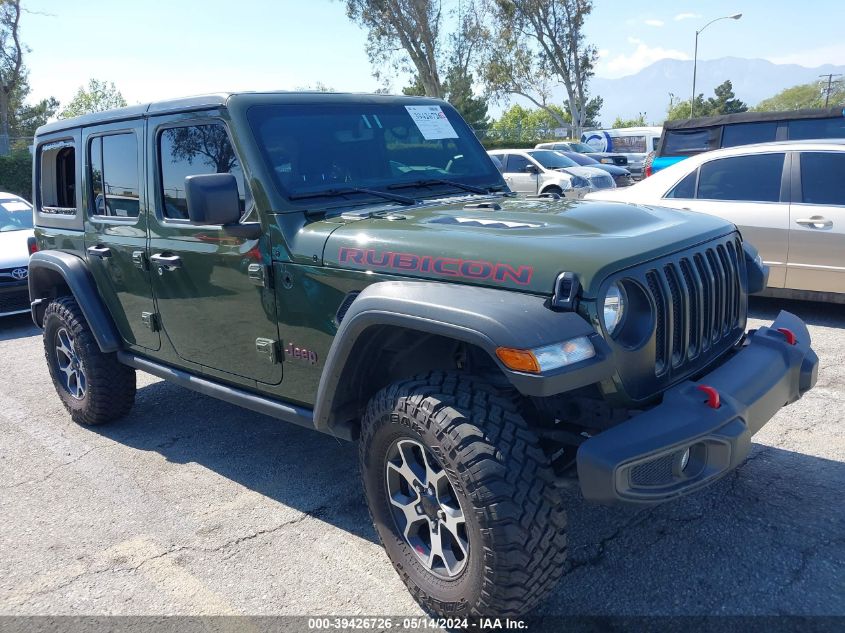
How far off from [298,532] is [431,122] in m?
2.28

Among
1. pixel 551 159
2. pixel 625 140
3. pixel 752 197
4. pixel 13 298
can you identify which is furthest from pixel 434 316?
pixel 625 140

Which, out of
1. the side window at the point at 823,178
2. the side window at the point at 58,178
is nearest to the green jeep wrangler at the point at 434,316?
the side window at the point at 58,178

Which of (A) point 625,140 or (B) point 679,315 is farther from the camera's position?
(A) point 625,140

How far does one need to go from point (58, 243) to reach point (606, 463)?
4084mm

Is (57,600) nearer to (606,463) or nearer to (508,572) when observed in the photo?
(508,572)

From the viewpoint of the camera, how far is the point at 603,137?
98.0 feet

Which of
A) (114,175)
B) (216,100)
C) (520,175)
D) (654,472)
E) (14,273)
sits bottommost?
(14,273)

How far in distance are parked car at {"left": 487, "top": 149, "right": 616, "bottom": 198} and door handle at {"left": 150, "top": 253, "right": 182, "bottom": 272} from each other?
40.9 ft

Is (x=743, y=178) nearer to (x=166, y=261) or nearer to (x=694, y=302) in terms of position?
(x=694, y=302)

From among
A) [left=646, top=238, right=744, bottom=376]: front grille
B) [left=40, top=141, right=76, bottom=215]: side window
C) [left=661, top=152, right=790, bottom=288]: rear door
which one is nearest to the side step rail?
[left=40, top=141, right=76, bottom=215]: side window

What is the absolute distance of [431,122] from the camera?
3992mm

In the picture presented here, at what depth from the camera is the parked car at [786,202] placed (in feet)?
20.1

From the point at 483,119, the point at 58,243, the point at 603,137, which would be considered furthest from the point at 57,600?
the point at 483,119

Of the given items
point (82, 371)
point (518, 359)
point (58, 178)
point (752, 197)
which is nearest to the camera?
point (518, 359)
